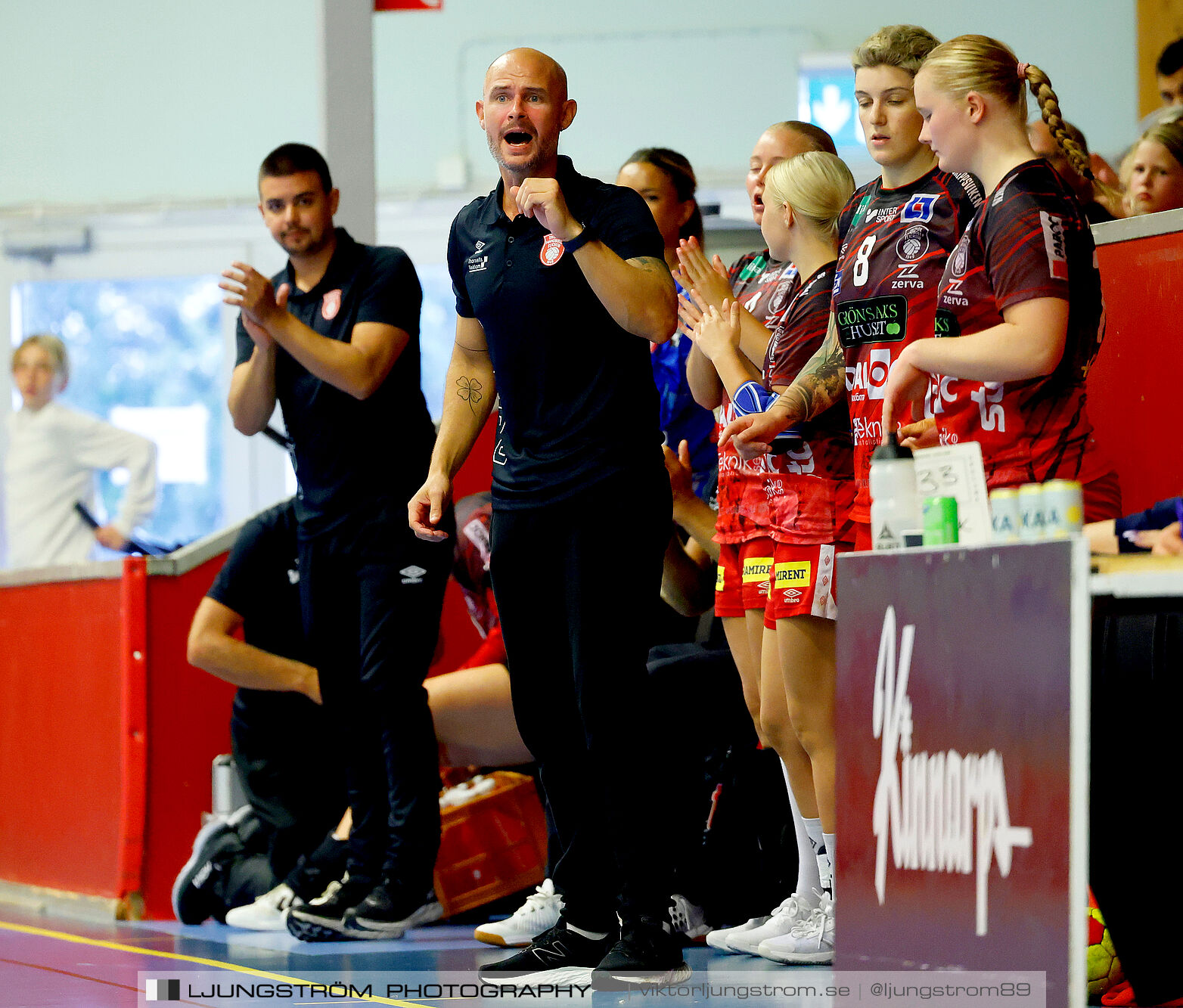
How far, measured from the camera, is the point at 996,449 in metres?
2.58

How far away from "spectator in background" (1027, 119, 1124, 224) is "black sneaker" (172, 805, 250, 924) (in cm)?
288

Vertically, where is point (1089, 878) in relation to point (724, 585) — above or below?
below

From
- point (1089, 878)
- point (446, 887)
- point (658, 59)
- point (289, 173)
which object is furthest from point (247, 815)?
point (658, 59)

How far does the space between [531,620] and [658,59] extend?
6994 millimetres

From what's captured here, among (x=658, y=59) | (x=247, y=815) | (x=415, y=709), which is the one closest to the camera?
(x=415, y=709)

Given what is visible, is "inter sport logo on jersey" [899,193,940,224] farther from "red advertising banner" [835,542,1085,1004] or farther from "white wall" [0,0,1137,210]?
"white wall" [0,0,1137,210]

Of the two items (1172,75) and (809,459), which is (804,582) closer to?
(809,459)

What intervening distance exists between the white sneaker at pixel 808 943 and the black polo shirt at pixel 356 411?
1.45 m

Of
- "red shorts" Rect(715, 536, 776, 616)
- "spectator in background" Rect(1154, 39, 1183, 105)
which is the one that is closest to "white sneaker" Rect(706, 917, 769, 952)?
"red shorts" Rect(715, 536, 776, 616)

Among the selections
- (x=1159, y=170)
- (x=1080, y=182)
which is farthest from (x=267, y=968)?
(x=1159, y=170)

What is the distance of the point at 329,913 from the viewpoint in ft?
12.6

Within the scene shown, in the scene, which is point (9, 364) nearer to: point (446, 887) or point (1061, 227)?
point (446, 887)

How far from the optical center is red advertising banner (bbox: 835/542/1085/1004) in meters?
1.88

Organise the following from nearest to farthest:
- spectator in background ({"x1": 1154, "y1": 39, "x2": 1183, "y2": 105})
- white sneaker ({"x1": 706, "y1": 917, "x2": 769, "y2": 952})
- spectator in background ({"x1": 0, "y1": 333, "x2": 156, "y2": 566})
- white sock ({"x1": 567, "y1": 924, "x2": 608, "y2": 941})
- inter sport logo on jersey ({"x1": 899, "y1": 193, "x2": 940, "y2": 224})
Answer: inter sport logo on jersey ({"x1": 899, "y1": 193, "x2": 940, "y2": 224})
white sock ({"x1": 567, "y1": 924, "x2": 608, "y2": 941})
white sneaker ({"x1": 706, "y1": 917, "x2": 769, "y2": 952})
spectator in background ({"x1": 1154, "y1": 39, "x2": 1183, "y2": 105})
spectator in background ({"x1": 0, "y1": 333, "x2": 156, "y2": 566})
